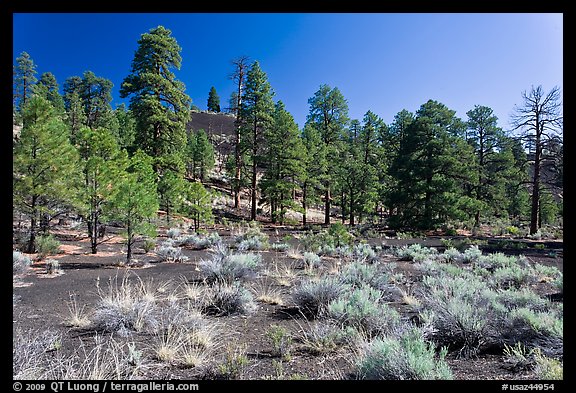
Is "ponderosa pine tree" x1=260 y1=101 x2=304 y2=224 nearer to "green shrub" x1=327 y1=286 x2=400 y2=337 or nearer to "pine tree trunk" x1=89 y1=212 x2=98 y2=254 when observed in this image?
"pine tree trunk" x1=89 y1=212 x2=98 y2=254

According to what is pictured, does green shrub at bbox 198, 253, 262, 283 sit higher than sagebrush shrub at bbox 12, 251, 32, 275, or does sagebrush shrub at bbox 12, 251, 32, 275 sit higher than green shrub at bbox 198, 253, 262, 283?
green shrub at bbox 198, 253, 262, 283

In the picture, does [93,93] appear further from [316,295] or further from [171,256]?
[316,295]

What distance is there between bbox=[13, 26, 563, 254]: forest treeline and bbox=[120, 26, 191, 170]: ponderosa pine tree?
0.25 feet

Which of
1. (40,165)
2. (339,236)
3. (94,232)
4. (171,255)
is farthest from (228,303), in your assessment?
(40,165)

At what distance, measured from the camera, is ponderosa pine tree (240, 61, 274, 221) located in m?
26.6

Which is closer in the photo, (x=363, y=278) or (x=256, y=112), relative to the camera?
(x=363, y=278)

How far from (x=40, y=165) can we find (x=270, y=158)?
1672 cm

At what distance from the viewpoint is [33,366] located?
2.50 m

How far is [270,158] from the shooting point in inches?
1000

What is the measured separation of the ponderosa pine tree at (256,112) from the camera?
1048 inches

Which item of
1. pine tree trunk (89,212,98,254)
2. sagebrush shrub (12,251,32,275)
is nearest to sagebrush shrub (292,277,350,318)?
sagebrush shrub (12,251,32,275)

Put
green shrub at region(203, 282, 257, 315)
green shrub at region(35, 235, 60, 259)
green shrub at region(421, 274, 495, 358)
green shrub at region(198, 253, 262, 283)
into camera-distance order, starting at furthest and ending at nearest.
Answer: green shrub at region(35, 235, 60, 259)
green shrub at region(198, 253, 262, 283)
green shrub at region(203, 282, 257, 315)
green shrub at region(421, 274, 495, 358)

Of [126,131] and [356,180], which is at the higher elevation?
[126,131]

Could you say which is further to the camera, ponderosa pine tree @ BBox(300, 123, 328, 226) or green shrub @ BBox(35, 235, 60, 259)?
ponderosa pine tree @ BBox(300, 123, 328, 226)
